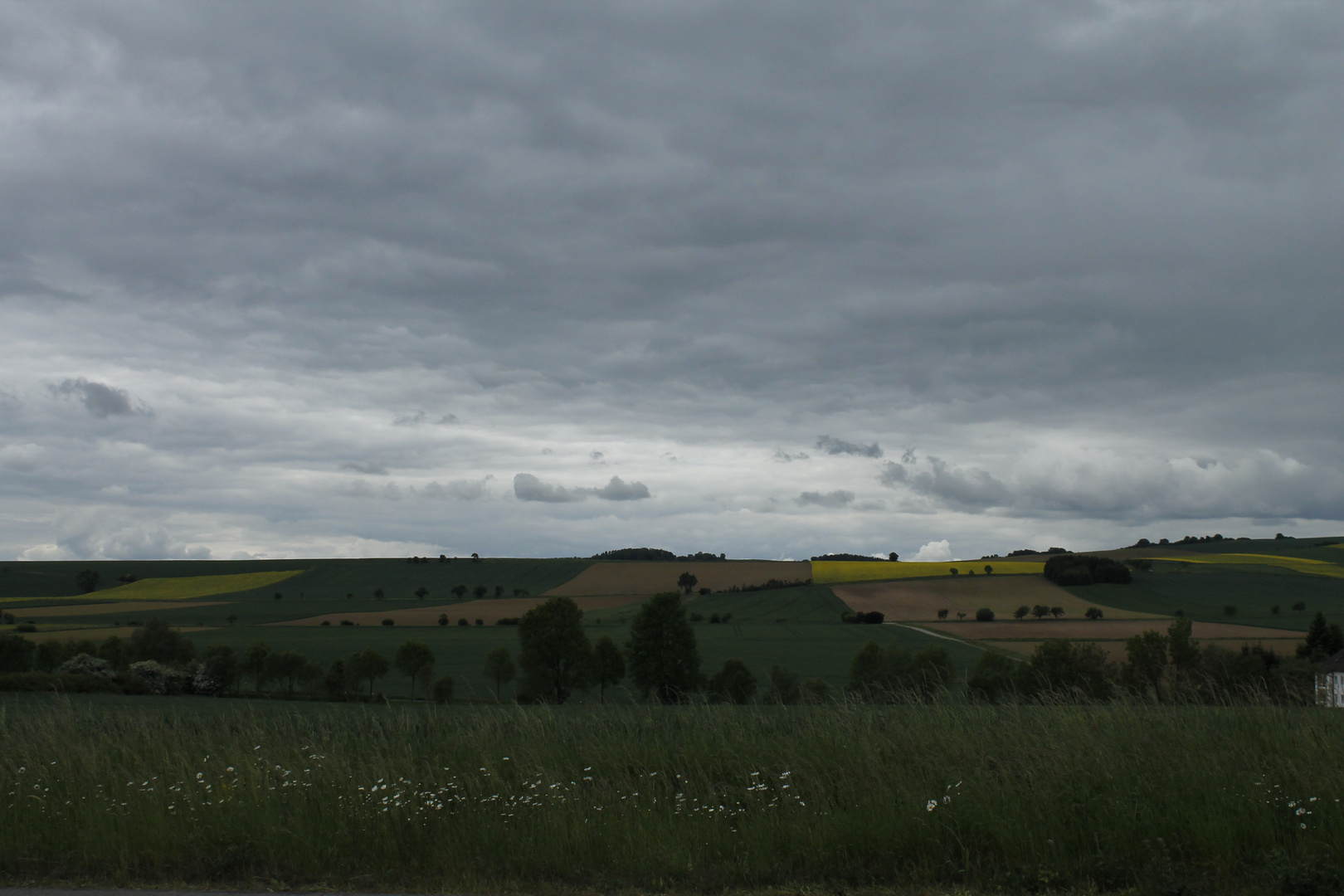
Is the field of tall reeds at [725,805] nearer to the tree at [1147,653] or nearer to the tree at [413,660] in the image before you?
the tree at [1147,653]

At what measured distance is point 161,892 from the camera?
721cm

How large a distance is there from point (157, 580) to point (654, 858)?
163 metres

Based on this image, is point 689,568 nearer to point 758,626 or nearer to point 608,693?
point 758,626

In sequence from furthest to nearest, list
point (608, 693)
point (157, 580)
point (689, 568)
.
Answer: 1. point (157, 580)
2. point (689, 568)
3. point (608, 693)

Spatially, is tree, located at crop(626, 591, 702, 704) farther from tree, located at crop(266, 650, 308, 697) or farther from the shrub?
the shrub

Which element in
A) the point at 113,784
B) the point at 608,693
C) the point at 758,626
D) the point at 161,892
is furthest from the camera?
the point at 758,626

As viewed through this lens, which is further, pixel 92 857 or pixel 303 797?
pixel 303 797

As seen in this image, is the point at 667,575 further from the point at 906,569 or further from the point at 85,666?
the point at 85,666

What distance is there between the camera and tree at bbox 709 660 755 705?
67.6 m

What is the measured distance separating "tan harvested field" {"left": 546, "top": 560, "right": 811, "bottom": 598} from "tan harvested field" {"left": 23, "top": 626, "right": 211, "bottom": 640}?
165 feet

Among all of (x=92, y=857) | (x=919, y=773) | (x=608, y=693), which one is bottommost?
(x=608, y=693)

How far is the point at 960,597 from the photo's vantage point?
349 ft

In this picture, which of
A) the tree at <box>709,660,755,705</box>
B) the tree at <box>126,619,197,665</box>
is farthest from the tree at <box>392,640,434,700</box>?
the tree at <box>709,660,755,705</box>

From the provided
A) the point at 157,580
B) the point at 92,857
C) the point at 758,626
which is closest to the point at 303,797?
the point at 92,857
